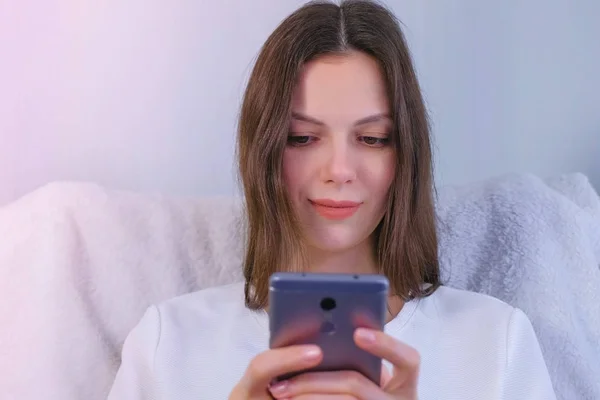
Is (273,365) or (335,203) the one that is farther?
(335,203)

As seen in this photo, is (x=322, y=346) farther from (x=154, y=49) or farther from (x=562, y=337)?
(x=154, y=49)

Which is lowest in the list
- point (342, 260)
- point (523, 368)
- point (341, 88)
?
point (523, 368)

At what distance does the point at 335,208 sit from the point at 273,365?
27cm

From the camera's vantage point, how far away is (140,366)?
0.89m

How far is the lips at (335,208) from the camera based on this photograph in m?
0.83

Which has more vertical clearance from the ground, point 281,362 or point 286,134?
point 286,134

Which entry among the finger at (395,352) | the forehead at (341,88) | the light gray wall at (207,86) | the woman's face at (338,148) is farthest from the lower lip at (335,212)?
the light gray wall at (207,86)

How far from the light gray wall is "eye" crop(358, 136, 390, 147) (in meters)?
0.42

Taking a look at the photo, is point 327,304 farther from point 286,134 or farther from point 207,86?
point 207,86

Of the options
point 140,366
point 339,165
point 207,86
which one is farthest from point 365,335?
point 207,86

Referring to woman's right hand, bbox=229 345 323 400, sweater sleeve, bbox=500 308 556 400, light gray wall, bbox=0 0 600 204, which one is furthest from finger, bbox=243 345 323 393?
light gray wall, bbox=0 0 600 204

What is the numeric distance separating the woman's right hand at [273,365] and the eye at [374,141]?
0.32 metres

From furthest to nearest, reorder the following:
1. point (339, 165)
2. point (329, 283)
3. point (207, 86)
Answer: point (207, 86) < point (339, 165) < point (329, 283)

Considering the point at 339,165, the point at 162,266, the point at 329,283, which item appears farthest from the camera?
the point at 162,266
